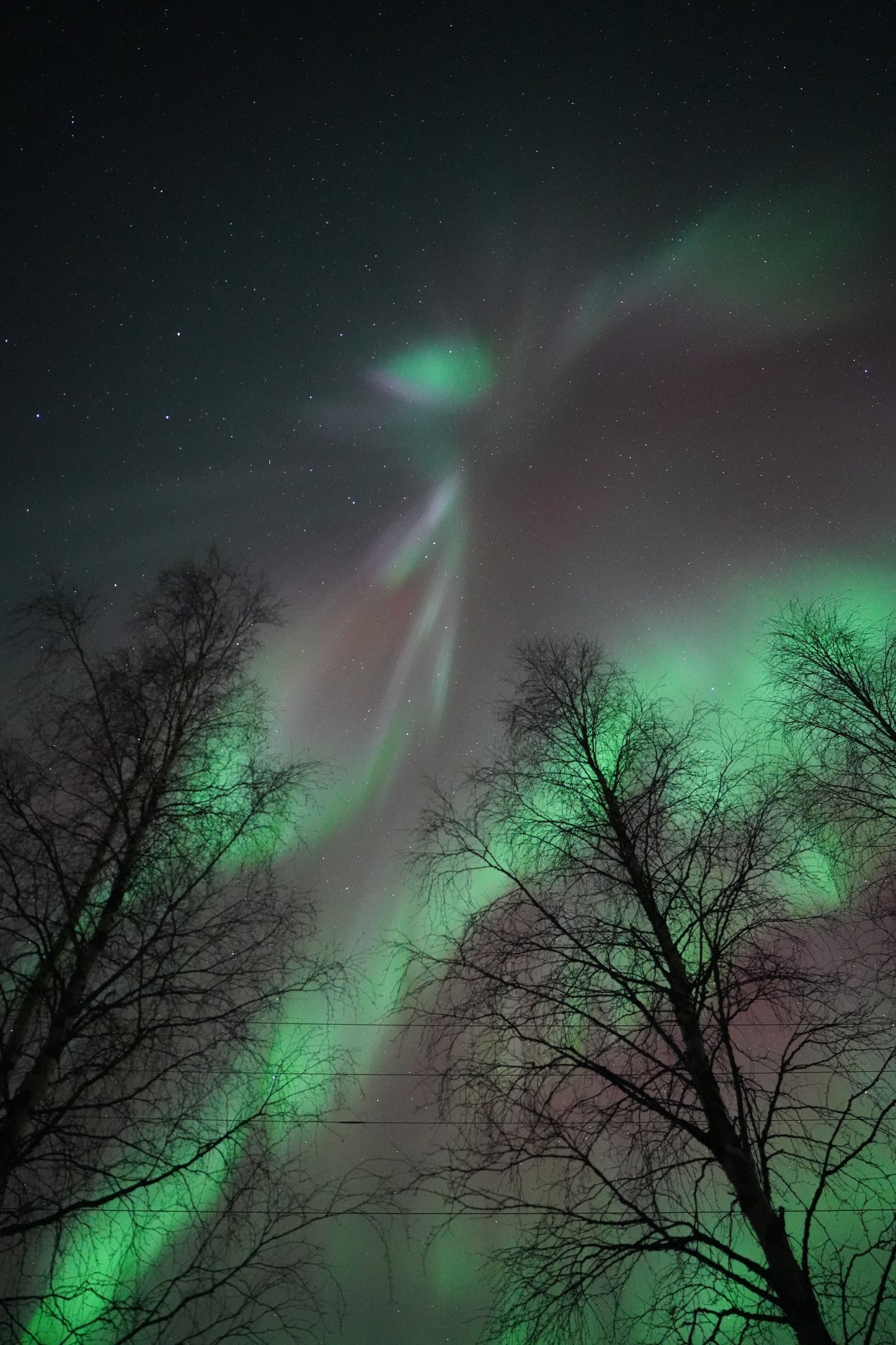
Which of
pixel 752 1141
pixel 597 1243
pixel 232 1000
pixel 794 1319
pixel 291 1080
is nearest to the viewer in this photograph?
pixel 794 1319

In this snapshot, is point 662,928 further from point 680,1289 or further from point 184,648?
point 184,648

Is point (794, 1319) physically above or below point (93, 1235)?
below

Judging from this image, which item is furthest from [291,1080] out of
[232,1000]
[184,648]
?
[184,648]

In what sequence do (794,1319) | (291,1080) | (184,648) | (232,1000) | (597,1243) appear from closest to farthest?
(794,1319) < (597,1243) < (291,1080) < (232,1000) < (184,648)

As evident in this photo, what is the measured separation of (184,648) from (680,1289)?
6179 millimetres

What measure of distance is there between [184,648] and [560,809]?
394 centimetres

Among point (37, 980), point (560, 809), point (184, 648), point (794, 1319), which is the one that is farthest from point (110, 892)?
point (794, 1319)

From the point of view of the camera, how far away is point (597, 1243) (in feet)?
13.1

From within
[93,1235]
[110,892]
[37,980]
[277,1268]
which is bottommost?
[277,1268]

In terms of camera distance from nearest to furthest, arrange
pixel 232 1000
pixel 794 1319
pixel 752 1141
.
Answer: pixel 794 1319 → pixel 752 1141 → pixel 232 1000

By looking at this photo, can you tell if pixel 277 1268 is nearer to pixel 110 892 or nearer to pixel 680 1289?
pixel 680 1289

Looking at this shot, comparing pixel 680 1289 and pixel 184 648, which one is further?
pixel 184 648

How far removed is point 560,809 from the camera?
20.6 feet

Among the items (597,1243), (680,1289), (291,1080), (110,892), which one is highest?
(110,892)
